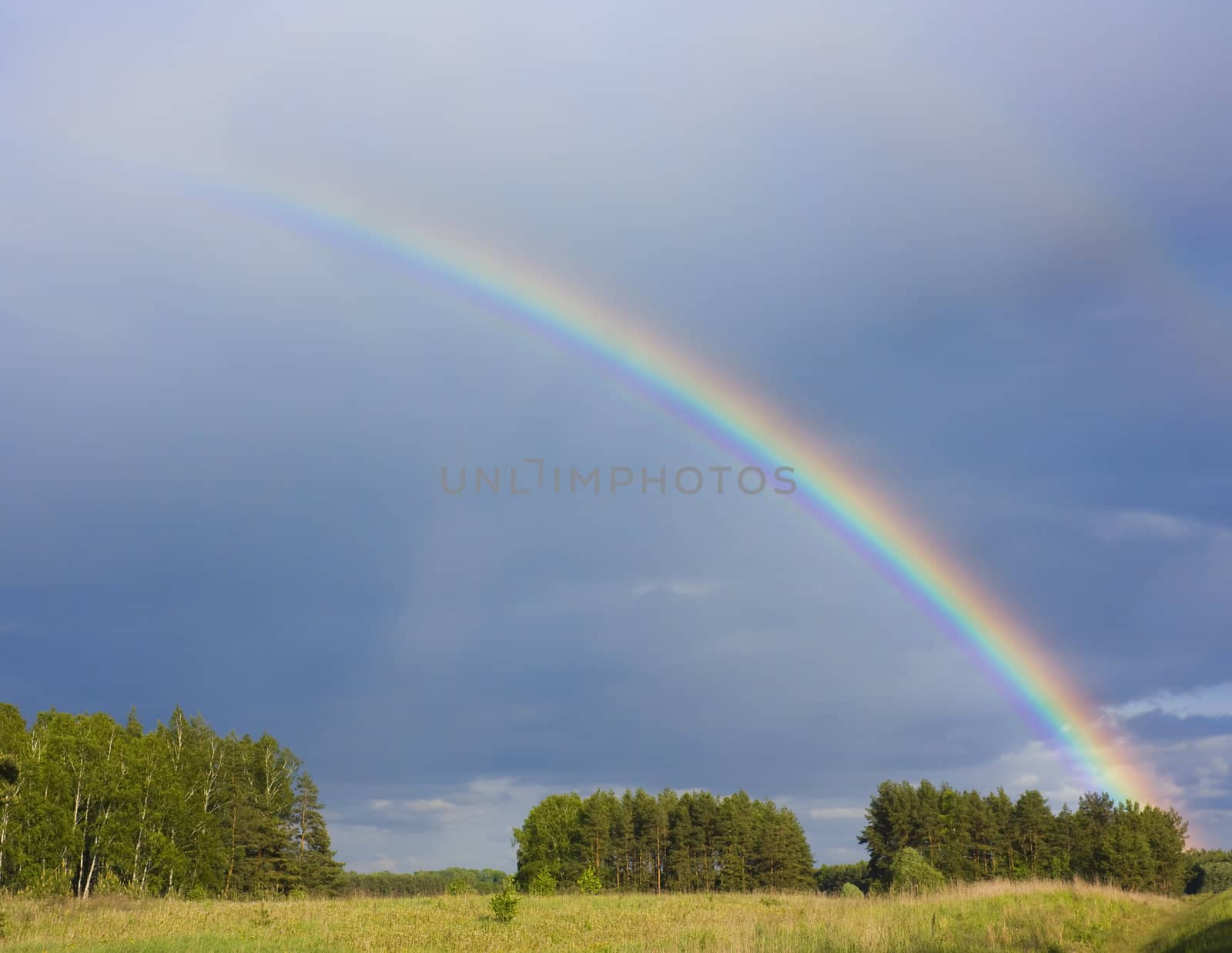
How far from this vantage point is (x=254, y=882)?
247 feet

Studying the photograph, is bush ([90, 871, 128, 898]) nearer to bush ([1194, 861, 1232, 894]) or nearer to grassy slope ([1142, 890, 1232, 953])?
grassy slope ([1142, 890, 1232, 953])

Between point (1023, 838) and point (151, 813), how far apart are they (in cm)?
8167

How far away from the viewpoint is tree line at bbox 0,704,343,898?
2013 inches

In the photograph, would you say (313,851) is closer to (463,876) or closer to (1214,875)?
(463,876)

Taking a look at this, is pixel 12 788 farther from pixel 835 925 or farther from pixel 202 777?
pixel 835 925

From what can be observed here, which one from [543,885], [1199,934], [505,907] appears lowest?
[543,885]

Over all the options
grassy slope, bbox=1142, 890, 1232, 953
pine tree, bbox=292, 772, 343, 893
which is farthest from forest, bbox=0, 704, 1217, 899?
grassy slope, bbox=1142, 890, 1232, 953

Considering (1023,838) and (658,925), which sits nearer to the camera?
(658,925)

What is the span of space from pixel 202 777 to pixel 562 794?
173 feet

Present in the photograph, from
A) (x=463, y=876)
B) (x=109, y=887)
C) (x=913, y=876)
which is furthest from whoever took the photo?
(x=463, y=876)

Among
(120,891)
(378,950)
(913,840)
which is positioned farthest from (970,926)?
(913,840)

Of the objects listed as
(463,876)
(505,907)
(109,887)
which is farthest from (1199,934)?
(463,876)

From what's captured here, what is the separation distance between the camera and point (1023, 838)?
315ft

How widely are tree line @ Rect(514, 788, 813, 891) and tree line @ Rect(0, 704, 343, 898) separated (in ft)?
80.7
